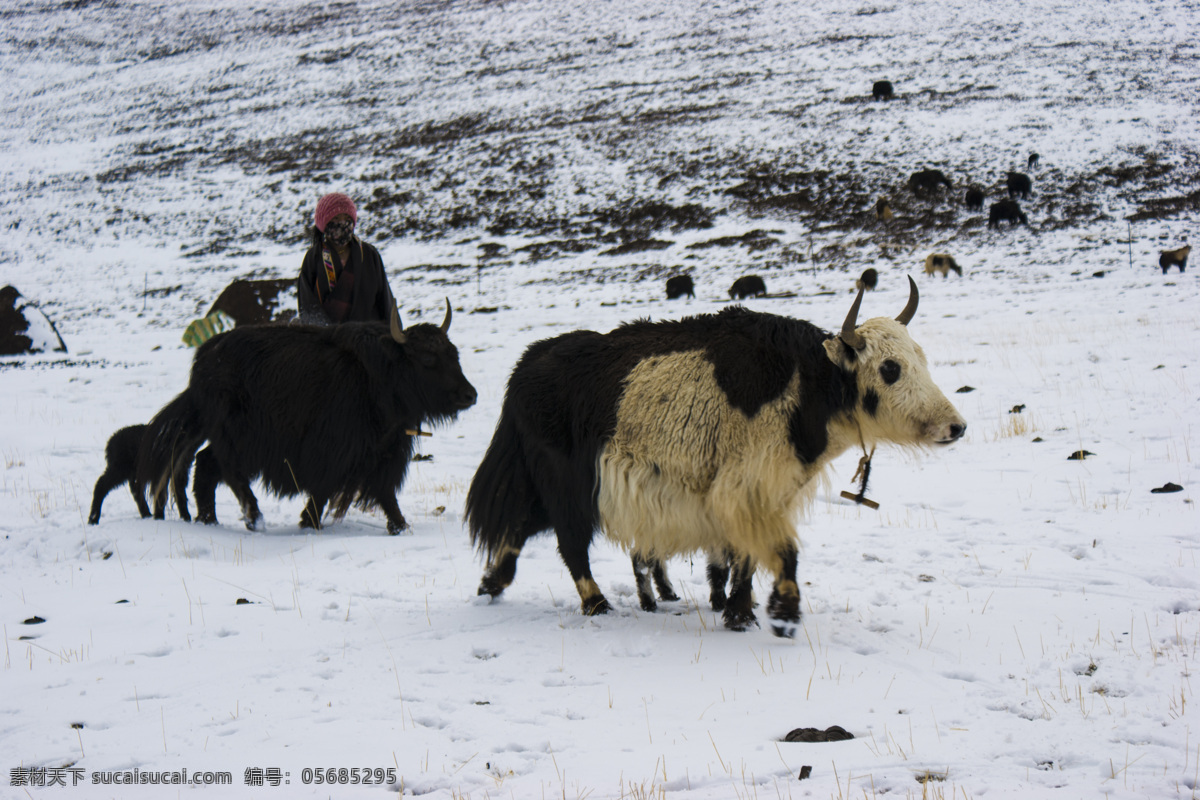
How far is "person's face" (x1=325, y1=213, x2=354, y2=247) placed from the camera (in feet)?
20.4

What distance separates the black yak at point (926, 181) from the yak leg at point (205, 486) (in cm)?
2546

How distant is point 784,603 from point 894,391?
0.95 m

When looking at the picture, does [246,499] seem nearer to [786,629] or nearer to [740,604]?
[740,604]

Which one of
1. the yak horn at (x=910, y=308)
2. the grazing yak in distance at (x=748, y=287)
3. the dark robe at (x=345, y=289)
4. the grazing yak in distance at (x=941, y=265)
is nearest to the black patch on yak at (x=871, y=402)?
the yak horn at (x=910, y=308)

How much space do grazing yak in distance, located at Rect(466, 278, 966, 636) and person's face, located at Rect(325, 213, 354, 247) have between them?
275 centimetres

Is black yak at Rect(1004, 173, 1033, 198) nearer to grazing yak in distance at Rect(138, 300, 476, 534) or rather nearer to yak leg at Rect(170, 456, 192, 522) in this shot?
grazing yak in distance at Rect(138, 300, 476, 534)

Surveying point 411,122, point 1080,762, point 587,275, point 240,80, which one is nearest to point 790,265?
point 587,275

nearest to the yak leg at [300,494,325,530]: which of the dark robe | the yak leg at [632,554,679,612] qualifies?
the dark robe

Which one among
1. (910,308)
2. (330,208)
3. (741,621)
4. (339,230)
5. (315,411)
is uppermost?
(330,208)

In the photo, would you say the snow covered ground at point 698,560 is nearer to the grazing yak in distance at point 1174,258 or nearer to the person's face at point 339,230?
the grazing yak in distance at point 1174,258

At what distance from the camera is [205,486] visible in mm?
6016

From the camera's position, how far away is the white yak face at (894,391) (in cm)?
357

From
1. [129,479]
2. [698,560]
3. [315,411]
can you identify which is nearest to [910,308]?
[698,560]

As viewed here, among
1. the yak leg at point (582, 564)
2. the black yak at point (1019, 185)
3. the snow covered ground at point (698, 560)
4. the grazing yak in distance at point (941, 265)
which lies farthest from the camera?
the black yak at point (1019, 185)
